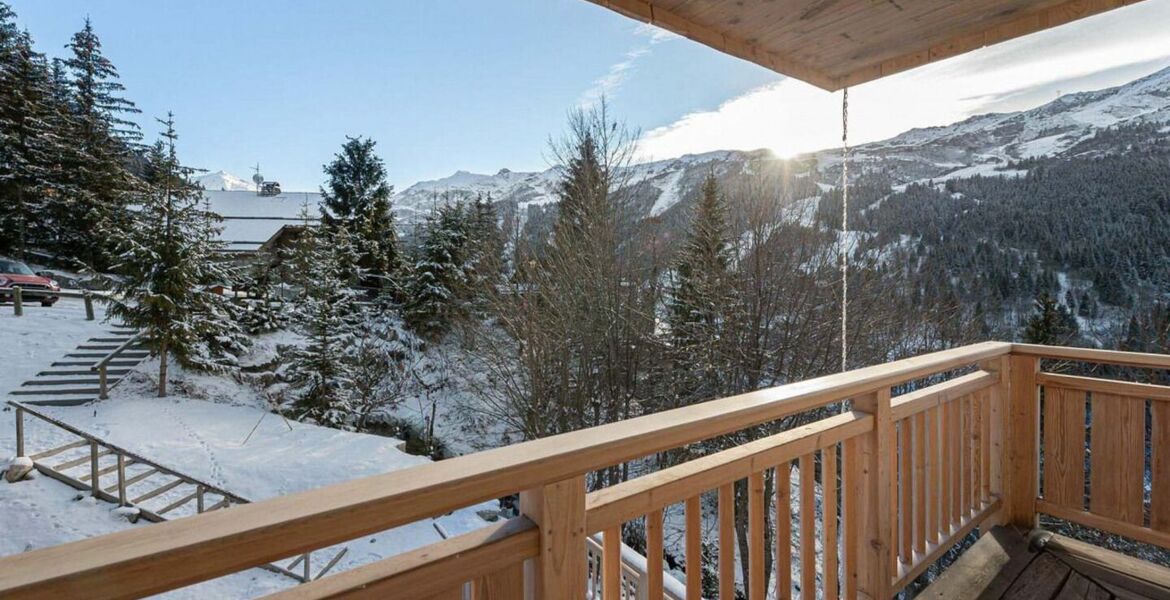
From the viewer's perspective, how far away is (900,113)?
499cm

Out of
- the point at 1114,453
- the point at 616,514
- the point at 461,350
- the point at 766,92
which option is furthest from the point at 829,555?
the point at 461,350

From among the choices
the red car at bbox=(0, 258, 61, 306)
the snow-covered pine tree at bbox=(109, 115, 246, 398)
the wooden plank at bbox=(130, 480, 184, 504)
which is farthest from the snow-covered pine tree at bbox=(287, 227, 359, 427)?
the red car at bbox=(0, 258, 61, 306)

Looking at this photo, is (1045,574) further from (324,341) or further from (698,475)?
(324,341)

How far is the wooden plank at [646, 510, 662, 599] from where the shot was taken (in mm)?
985

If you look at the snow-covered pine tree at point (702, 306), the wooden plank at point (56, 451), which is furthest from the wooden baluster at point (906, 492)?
the wooden plank at point (56, 451)

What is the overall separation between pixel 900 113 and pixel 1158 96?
837cm

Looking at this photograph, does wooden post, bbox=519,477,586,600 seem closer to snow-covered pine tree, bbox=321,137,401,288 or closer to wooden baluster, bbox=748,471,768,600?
wooden baluster, bbox=748,471,768,600

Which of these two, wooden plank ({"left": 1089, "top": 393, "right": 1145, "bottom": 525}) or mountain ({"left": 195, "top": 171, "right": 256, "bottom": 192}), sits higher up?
mountain ({"left": 195, "top": 171, "right": 256, "bottom": 192})

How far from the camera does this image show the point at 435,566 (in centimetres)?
71

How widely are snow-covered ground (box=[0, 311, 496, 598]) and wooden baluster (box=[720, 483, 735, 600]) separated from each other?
5.37 meters

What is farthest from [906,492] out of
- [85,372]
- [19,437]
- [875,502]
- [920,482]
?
[85,372]

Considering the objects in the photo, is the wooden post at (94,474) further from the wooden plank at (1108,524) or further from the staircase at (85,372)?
the wooden plank at (1108,524)

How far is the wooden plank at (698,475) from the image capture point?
3.01 feet

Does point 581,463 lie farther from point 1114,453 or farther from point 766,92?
point 766,92
